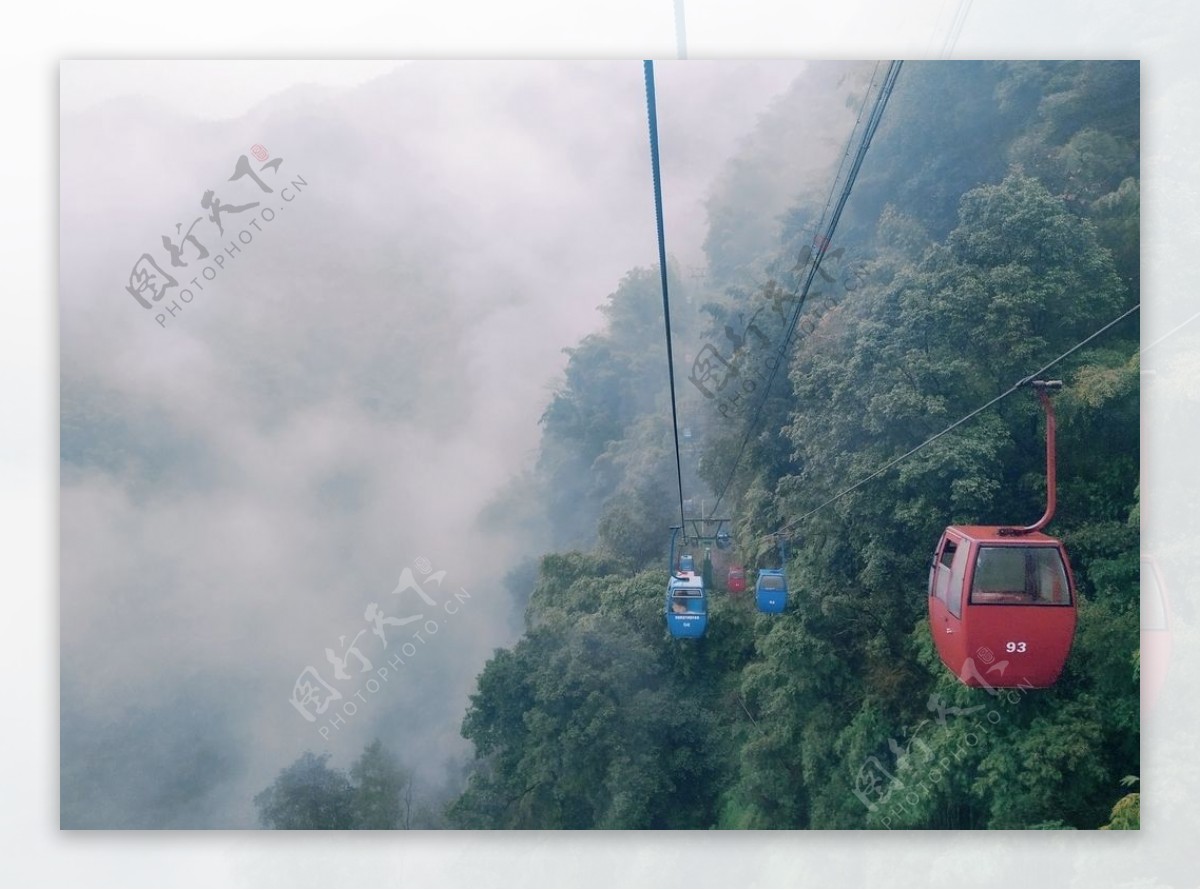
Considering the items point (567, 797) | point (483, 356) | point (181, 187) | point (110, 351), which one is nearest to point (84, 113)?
point (181, 187)

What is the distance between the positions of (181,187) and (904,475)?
4.88 m

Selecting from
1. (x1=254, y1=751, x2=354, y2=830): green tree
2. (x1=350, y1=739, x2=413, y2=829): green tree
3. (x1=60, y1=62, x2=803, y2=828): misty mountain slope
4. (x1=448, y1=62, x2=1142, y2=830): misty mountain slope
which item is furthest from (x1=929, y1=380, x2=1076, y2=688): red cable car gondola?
(x1=254, y1=751, x2=354, y2=830): green tree

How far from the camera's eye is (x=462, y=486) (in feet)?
20.3

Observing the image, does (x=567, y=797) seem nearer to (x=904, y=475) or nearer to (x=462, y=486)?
(x=462, y=486)

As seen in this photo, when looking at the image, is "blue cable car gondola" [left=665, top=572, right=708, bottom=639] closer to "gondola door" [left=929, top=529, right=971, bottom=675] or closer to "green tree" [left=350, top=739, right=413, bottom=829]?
"gondola door" [left=929, top=529, right=971, bottom=675]

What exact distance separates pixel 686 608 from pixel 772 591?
21.9 inches

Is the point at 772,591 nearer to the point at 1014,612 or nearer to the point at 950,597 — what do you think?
the point at 950,597

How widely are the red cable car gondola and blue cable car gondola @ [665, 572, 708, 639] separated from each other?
1.69 m

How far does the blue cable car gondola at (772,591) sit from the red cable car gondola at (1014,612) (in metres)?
1.47

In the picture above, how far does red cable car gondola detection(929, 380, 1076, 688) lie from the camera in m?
4.22

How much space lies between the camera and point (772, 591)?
230 inches

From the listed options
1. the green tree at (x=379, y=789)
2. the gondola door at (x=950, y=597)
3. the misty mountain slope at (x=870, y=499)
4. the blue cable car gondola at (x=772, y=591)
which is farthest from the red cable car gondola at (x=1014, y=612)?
the green tree at (x=379, y=789)

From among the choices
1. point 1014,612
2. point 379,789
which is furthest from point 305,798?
point 1014,612

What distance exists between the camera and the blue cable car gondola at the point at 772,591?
5.86m
